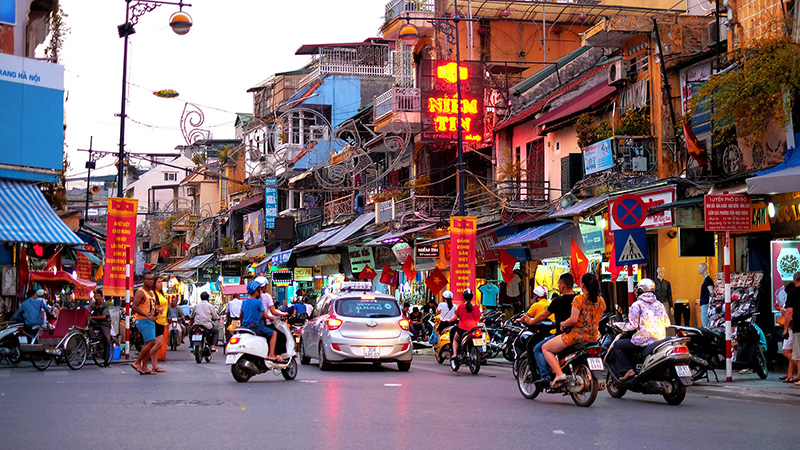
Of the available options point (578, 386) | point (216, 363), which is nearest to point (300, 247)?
point (216, 363)

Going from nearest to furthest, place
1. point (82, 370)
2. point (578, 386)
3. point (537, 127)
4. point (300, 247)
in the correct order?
point (578, 386)
point (82, 370)
point (537, 127)
point (300, 247)

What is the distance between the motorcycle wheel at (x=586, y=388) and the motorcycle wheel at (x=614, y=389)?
123cm

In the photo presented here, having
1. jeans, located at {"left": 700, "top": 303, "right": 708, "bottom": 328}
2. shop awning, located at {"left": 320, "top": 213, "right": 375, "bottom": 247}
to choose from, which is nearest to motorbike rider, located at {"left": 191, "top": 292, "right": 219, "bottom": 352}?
jeans, located at {"left": 700, "top": 303, "right": 708, "bottom": 328}

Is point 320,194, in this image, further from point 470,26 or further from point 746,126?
point 746,126

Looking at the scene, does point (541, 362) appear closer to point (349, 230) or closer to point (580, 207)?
point (580, 207)

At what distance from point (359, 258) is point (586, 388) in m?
35.1

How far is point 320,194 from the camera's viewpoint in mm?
55125

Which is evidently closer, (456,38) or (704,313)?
(704,313)

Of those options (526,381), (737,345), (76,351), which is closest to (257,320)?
(526,381)

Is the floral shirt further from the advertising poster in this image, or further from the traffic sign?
the advertising poster

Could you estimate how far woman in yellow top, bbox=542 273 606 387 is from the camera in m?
12.9

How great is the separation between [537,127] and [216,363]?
1276 centimetres

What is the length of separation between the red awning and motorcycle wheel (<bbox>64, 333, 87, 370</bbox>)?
12414mm

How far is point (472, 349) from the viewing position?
19.7 m
